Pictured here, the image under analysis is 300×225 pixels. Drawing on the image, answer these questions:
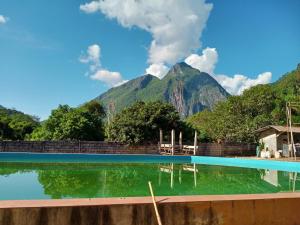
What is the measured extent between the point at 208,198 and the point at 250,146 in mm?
22125

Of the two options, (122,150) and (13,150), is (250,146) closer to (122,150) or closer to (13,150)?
(122,150)

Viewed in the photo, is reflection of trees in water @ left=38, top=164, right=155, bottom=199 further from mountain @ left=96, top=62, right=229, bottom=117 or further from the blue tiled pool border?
mountain @ left=96, top=62, right=229, bottom=117

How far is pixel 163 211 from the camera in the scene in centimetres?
396

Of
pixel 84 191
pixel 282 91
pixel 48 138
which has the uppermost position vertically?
pixel 282 91

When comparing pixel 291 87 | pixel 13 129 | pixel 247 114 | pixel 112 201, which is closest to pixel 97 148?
pixel 13 129

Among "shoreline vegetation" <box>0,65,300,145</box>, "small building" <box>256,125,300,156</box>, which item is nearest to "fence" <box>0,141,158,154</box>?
"shoreline vegetation" <box>0,65,300,145</box>

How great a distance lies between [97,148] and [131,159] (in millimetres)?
2689

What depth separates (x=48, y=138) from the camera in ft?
81.0

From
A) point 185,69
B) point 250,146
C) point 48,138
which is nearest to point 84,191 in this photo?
point 48,138

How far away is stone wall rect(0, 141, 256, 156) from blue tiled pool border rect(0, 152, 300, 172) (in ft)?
5.29

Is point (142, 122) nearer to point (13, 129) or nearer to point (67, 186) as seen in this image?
point (67, 186)

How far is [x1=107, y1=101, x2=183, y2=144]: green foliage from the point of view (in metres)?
23.0

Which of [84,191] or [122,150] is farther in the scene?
[122,150]

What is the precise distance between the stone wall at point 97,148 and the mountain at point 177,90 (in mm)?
85059
